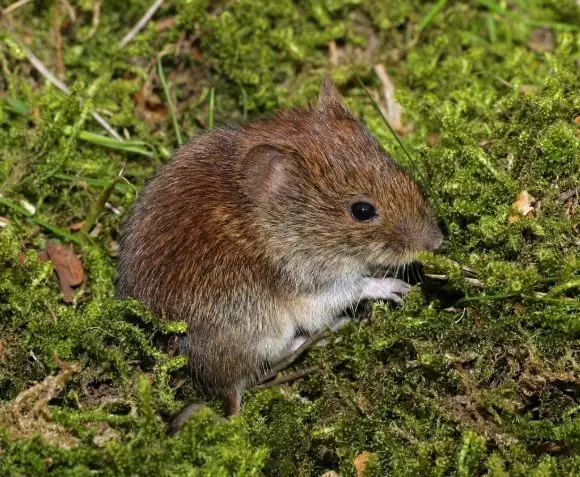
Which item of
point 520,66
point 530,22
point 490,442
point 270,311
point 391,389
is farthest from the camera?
point 530,22

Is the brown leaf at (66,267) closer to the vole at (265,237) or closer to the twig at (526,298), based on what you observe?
the vole at (265,237)

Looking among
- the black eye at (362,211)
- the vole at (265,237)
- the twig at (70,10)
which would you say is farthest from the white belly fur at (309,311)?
the twig at (70,10)

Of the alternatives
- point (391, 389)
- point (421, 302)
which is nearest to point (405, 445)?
point (391, 389)

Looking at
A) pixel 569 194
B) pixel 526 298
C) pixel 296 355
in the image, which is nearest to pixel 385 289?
pixel 296 355

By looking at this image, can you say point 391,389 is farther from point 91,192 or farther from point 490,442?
point 91,192

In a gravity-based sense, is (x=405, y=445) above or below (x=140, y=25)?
below
